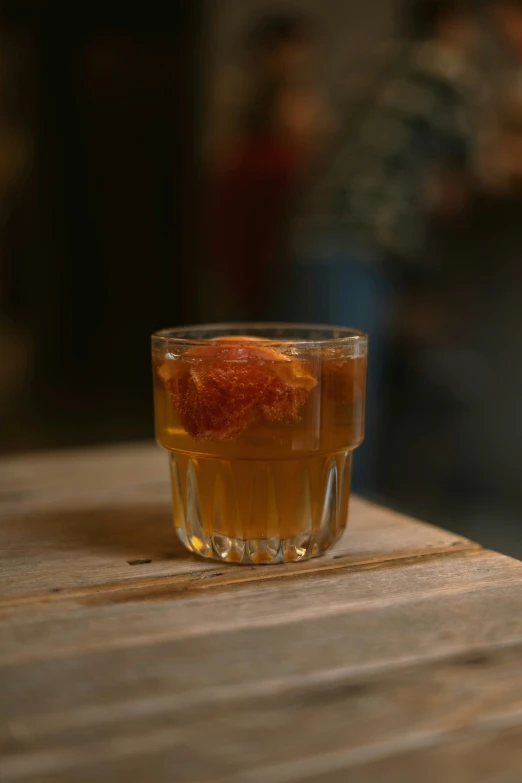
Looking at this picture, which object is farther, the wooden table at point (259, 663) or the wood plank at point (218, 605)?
the wood plank at point (218, 605)

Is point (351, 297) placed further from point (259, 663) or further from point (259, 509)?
point (259, 663)

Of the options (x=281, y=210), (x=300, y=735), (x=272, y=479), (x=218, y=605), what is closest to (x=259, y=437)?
(x=272, y=479)

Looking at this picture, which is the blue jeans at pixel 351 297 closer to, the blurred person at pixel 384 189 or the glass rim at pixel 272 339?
the blurred person at pixel 384 189

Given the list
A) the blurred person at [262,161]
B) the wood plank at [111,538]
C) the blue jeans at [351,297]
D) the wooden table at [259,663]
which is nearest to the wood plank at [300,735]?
the wooden table at [259,663]

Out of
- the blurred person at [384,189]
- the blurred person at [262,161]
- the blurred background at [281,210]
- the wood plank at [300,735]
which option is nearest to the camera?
the wood plank at [300,735]

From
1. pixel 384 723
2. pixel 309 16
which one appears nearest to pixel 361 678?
pixel 384 723

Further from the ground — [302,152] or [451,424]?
[302,152]

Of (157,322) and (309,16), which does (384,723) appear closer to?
(157,322)
